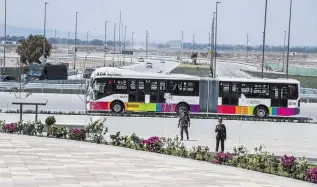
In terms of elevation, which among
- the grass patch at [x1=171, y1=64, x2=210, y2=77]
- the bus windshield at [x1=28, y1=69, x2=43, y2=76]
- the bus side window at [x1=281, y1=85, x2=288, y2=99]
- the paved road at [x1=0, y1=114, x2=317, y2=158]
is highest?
the grass patch at [x1=171, y1=64, x2=210, y2=77]

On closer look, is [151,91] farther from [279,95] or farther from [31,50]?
[31,50]

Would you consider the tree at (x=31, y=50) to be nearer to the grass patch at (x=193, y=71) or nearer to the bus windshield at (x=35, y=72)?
the grass patch at (x=193, y=71)

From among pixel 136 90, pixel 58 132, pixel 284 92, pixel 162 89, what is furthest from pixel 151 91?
pixel 58 132

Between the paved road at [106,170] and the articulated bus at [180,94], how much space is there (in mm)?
17709

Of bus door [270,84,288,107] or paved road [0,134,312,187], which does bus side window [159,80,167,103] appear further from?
paved road [0,134,312,187]

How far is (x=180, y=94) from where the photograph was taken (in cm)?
4219

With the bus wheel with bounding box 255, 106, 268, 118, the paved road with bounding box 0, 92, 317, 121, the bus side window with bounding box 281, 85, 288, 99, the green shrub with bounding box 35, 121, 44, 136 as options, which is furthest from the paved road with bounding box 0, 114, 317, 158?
the paved road with bounding box 0, 92, 317, 121

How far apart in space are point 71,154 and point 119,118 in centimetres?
1742

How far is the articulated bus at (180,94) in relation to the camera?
41875 mm

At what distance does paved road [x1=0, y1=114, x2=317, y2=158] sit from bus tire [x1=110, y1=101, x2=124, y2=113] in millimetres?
2354

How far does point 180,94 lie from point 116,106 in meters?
4.13

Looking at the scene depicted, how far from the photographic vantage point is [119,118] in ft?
130

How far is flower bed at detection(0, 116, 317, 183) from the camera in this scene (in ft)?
66.3

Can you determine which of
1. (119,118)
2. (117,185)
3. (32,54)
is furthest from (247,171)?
(32,54)
